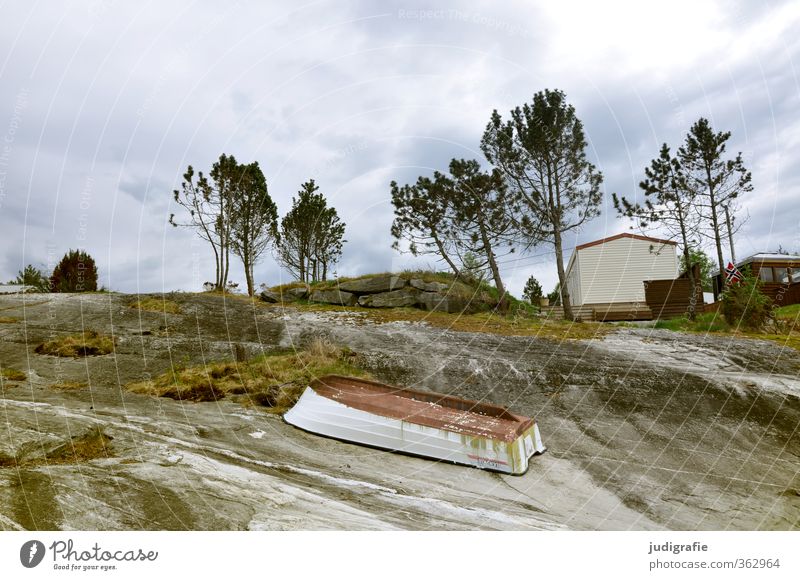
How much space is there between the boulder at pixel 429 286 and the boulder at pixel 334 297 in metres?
2.73

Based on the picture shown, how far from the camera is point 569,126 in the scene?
1719 centimetres

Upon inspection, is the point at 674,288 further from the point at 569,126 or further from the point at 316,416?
the point at 316,416

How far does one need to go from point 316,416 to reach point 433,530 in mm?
2605

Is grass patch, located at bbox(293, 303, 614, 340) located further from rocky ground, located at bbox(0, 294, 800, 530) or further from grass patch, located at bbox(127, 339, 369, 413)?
grass patch, located at bbox(127, 339, 369, 413)

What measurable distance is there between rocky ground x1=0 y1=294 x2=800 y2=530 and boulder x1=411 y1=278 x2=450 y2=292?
8.63 metres

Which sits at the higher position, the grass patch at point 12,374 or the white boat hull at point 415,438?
the grass patch at point 12,374

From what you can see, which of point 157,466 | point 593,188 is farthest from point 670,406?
point 593,188

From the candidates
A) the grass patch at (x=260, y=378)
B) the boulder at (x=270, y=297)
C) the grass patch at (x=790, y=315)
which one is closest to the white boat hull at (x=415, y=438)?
the grass patch at (x=260, y=378)

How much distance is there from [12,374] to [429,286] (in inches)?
560

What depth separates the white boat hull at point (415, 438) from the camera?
466 cm

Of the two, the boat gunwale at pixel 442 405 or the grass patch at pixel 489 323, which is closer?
the boat gunwale at pixel 442 405

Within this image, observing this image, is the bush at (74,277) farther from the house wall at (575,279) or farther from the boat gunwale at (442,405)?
the house wall at (575,279)

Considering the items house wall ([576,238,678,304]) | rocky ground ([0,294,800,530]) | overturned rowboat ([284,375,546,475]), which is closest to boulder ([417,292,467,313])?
rocky ground ([0,294,800,530])

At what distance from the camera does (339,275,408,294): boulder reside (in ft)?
62.7
